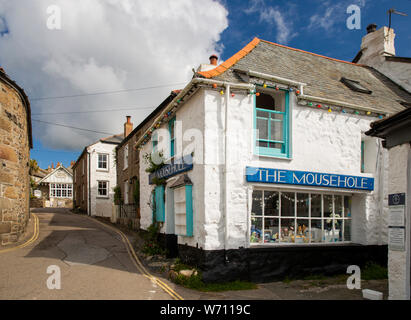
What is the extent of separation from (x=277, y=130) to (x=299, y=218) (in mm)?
2791

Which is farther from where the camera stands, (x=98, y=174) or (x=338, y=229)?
(x=98, y=174)

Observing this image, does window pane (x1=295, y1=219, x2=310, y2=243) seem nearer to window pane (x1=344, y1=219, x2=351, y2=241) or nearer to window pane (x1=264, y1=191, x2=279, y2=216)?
window pane (x1=264, y1=191, x2=279, y2=216)

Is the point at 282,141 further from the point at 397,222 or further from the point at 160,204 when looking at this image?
the point at 160,204

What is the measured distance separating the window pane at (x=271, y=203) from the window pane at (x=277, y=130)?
1670 mm

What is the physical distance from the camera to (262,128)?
9.43 metres

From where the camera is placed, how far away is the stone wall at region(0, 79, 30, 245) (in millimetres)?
12234

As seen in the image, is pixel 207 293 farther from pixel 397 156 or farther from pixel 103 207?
pixel 103 207

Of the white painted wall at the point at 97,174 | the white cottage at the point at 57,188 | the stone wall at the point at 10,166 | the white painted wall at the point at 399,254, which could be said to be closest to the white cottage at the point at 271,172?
the white painted wall at the point at 399,254

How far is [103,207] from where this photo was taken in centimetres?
2564

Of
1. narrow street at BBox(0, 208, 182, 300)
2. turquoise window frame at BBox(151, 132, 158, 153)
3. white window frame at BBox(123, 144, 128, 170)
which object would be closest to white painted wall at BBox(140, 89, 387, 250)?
narrow street at BBox(0, 208, 182, 300)

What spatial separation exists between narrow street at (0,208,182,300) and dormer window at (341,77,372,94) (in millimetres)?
9718

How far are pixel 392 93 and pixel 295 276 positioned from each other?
875 centimetres

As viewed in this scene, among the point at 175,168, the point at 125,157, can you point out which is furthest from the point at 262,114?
the point at 125,157
